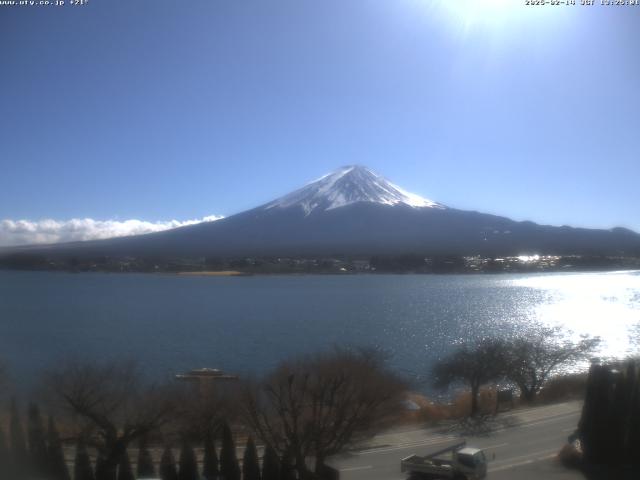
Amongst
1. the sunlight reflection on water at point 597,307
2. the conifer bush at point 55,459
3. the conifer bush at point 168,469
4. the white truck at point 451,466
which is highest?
the conifer bush at point 55,459

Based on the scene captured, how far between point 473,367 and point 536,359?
96cm

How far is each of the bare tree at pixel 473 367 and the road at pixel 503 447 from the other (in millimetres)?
1520

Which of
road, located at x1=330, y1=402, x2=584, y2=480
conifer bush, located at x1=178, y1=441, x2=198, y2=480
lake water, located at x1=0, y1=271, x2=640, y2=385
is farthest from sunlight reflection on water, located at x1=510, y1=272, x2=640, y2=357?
conifer bush, located at x1=178, y1=441, x2=198, y2=480

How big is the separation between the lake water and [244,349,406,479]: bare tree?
1789 millimetres

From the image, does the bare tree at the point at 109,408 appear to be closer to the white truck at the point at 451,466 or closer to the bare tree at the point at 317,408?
the bare tree at the point at 317,408

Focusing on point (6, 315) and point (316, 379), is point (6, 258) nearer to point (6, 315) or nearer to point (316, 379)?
point (6, 315)

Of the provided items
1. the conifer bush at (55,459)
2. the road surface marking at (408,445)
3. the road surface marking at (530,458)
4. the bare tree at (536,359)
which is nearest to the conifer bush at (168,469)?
the conifer bush at (55,459)

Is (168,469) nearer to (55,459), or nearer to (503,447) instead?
(55,459)

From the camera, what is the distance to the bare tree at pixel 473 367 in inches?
253

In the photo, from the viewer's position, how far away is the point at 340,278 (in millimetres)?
26188

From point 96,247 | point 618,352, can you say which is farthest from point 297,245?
point 618,352

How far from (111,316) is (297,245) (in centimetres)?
2088

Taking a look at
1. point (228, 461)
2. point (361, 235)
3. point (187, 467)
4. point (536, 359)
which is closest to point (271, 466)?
point (228, 461)

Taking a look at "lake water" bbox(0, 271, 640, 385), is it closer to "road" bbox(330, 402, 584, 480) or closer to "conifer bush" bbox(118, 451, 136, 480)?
"road" bbox(330, 402, 584, 480)
